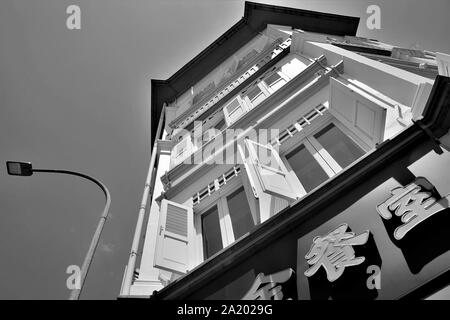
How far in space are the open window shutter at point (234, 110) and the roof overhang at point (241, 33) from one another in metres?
7.14

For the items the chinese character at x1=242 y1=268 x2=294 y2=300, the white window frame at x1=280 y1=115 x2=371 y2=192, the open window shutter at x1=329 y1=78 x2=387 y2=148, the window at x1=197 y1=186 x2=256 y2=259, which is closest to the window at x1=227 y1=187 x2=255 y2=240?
the window at x1=197 y1=186 x2=256 y2=259

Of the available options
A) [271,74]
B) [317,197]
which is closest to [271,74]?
[271,74]

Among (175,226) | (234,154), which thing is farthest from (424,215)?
(234,154)

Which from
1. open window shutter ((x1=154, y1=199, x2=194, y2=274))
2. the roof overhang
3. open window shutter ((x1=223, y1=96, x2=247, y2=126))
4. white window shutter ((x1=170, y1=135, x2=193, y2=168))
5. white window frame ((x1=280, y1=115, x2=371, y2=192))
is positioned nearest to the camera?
open window shutter ((x1=154, y1=199, x2=194, y2=274))

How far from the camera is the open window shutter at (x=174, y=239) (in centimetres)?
564

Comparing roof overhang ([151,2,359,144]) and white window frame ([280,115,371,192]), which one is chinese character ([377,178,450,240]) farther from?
roof overhang ([151,2,359,144])

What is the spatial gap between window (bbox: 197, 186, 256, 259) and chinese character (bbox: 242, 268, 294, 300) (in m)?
1.98

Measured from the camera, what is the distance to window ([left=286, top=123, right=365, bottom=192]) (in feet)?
24.0

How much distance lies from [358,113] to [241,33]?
14747mm

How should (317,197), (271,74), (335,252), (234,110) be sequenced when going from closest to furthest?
(335,252)
(317,197)
(234,110)
(271,74)

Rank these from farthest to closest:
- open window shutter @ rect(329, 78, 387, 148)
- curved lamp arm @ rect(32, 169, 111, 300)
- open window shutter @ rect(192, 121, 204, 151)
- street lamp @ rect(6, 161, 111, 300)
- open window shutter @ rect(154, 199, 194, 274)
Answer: open window shutter @ rect(192, 121, 204, 151) < open window shutter @ rect(329, 78, 387, 148) < street lamp @ rect(6, 161, 111, 300) < open window shutter @ rect(154, 199, 194, 274) < curved lamp arm @ rect(32, 169, 111, 300)

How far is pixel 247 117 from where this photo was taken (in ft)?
36.2

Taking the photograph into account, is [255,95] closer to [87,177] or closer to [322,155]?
[322,155]

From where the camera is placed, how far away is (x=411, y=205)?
450 cm
